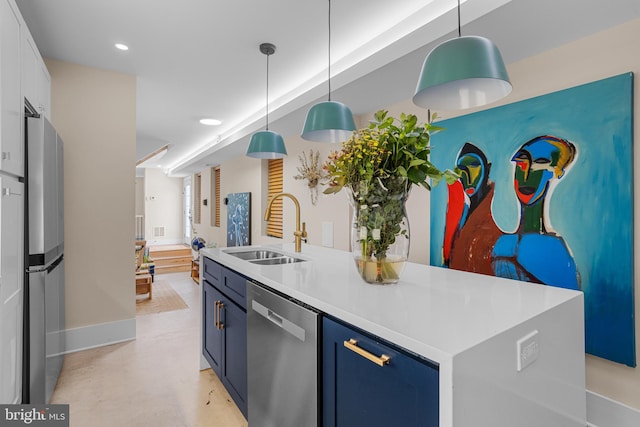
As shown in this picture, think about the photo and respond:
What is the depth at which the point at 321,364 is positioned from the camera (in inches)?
49.1

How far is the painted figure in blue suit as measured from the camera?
72.8 inches

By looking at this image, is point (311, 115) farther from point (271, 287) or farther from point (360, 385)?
point (360, 385)

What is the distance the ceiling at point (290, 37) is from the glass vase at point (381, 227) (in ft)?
3.64

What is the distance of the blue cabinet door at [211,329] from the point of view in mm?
2249

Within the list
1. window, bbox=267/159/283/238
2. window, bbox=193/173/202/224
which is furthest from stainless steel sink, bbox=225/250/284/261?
window, bbox=193/173/202/224

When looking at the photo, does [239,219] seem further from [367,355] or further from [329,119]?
[367,355]

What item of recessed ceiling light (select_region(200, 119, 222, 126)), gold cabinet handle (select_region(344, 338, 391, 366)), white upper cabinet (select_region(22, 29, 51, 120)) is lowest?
gold cabinet handle (select_region(344, 338, 391, 366))

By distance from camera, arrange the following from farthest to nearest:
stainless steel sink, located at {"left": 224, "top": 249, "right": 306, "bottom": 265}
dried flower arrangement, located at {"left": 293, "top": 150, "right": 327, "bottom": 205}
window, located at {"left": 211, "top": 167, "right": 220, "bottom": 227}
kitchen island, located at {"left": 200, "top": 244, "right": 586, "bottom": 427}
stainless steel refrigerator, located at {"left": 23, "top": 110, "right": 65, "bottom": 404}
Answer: window, located at {"left": 211, "top": 167, "right": 220, "bottom": 227}, dried flower arrangement, located at {"left": 293, "top": 150, "right": 327, "bottom": 205}, stainless steel sink, located at {"left": 224, "top": 249, "right": 306, "bottom": 265}, stainless steel refrigerator, located at {"left": 23, "top": 110, "right": 65, "bottom": 404}, kitchen island, located at {"left": 200, "top": 244, "right": 586, "bottom": 427}

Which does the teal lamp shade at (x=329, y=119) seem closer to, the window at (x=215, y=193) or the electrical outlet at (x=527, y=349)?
the electrical outlet at (x=527, y=349)

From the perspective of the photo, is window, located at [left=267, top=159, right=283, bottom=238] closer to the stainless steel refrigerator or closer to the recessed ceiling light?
the recessed ceiling light

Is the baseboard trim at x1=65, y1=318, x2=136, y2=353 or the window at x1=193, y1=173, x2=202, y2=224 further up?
the window at x1=193, y1=173, x2=202, y2=224

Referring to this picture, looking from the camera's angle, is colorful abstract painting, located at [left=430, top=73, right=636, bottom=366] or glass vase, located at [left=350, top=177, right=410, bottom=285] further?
colorful abstract painting, located at [left=430, top=73, right=636, bottom=366]

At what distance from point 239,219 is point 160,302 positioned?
1827 millimetres

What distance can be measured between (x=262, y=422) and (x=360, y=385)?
0.83 metres
